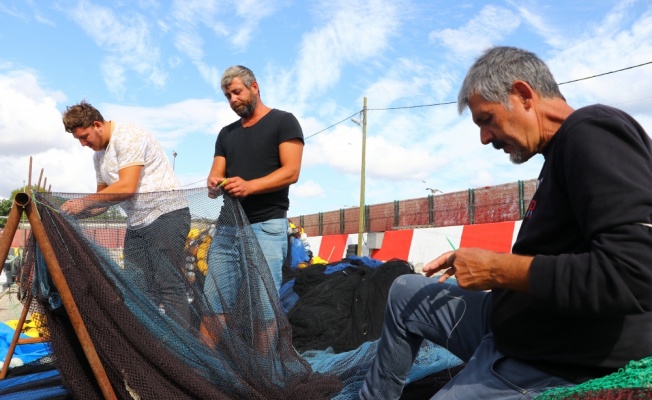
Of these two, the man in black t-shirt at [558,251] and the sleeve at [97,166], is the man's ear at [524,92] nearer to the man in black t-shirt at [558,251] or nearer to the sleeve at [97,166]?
the man in black t-shirt at [558,251]

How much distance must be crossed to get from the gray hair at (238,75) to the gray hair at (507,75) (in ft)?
7.08

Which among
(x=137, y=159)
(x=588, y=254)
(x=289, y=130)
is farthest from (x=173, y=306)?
(x=588, y=254)

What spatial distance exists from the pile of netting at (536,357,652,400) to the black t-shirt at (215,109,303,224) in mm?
2334

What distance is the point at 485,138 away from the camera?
198 cm

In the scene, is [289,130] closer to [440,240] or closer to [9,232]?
[9,232]

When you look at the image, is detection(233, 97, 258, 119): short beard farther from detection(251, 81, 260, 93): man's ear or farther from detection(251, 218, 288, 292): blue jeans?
detection(251, 218, 288, 292): blue jeans

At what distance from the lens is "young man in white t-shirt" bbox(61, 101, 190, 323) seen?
282 centimetres

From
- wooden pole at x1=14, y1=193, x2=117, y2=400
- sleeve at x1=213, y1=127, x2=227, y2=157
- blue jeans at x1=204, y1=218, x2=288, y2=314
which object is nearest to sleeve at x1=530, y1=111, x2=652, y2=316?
wooden pole at x1=14, y1=193, x2=117, y2=400

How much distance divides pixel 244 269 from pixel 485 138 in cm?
172

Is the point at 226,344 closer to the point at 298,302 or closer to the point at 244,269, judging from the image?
the point at 244,269

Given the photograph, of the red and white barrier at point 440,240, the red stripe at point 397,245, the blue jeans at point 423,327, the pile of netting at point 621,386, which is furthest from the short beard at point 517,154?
the red stripe at point 397,245

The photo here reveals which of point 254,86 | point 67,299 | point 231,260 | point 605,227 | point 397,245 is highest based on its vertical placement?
point 254,86

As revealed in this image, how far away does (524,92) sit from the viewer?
1.86 m

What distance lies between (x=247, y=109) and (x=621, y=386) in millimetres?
2889
